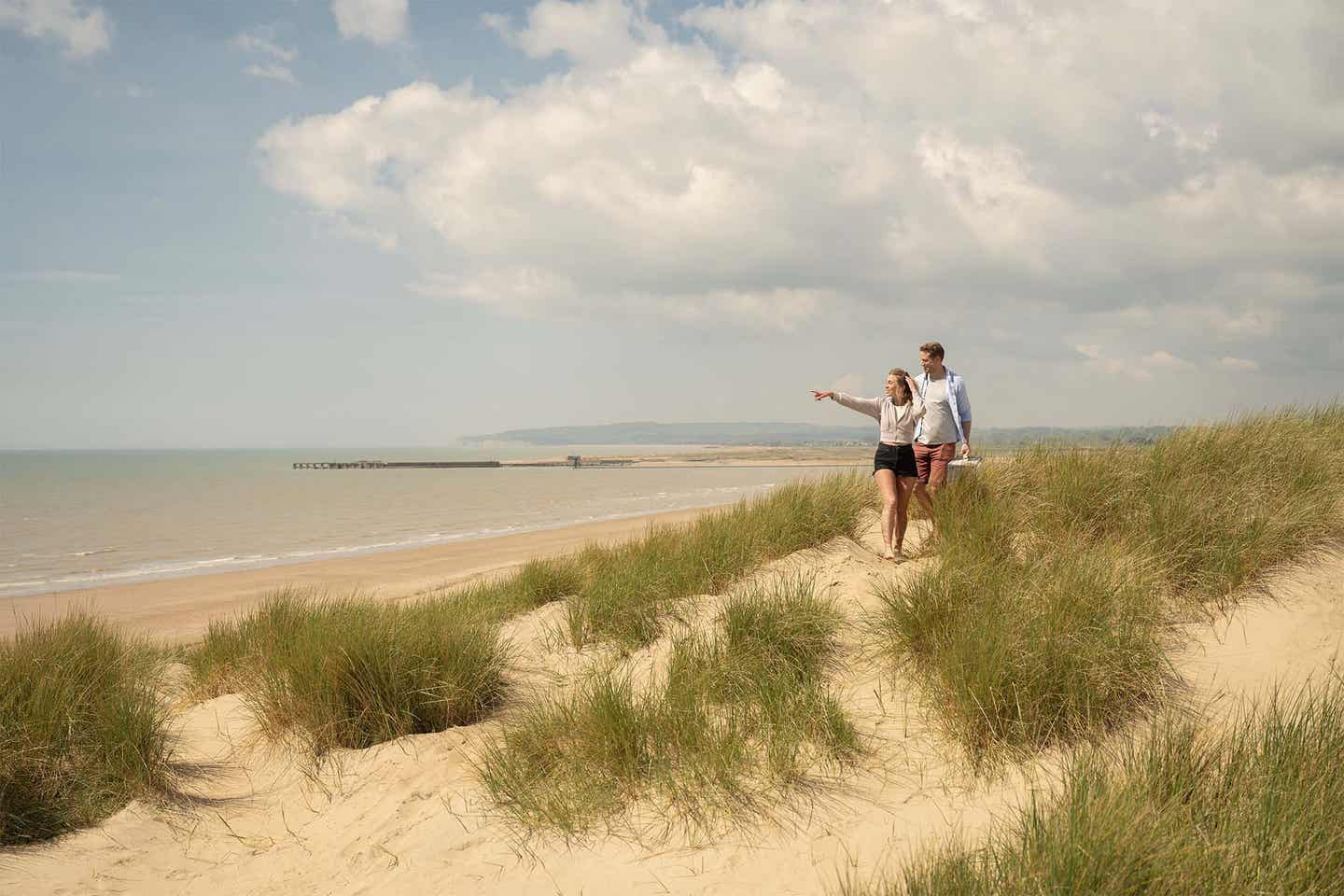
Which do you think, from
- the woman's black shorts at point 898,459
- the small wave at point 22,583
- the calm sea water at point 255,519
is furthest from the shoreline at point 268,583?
the woman's black shorts at point 898,459

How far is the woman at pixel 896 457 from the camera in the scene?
24.6 feet

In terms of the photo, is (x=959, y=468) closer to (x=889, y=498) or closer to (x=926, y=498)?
(x=926, y=498)

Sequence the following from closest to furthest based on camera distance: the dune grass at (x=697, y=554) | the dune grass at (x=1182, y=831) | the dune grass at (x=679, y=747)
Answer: the dune grass at (x=1182, y=831) < the dune grass at (x=679, y=747) < the dune grass at (x=697, y=554)

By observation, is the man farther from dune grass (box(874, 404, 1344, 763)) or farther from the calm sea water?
the calm sea water

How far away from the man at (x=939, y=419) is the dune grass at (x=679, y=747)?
3.66 metres

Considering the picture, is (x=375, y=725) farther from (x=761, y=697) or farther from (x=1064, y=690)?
(x=1064, y=690)

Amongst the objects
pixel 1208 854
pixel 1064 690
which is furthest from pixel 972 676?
pixel 1208 854

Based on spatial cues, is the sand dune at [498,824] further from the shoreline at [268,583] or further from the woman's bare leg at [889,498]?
the shoreline at [268,583]

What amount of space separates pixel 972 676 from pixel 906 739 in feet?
1.60

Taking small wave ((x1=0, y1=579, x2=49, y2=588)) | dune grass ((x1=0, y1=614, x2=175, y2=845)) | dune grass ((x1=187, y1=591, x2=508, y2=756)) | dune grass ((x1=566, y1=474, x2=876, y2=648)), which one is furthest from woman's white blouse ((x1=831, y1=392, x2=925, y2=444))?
small wave ((x1=0, y1=579, x2=49, y2=588))

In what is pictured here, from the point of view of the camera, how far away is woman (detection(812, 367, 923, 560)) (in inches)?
296

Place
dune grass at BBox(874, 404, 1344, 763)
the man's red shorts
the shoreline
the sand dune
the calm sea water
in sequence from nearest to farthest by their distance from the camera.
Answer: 1. the sand dune
2. dune grass at BBox(874, 404, 1344, 763)
3. the man's red shorts
4. the shoreline
5. the calm sea water

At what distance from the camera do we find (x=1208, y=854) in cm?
268

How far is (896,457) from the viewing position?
295 inches
